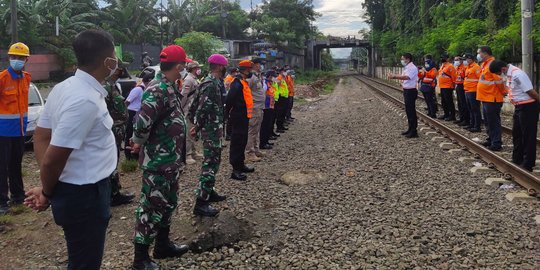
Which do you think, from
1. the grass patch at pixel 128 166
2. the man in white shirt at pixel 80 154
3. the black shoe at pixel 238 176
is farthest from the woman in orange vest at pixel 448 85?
the man in white shirt at pixel 80 154

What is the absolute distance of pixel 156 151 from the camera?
3707 mm

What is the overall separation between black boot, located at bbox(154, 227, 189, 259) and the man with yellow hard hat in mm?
2579

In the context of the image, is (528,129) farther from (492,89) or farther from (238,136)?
(238,136)

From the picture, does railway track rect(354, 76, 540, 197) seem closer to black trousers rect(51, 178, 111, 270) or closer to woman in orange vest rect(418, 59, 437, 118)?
woman in orange vest rect(418, 59, 437, 118)

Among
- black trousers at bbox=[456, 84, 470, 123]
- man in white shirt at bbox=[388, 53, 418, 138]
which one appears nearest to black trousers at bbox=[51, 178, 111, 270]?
man in white shirt at bbox=[388, 53, 418, 138]

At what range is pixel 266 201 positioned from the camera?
560 centimetres

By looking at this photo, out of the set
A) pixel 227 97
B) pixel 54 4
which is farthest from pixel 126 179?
pixel 54 4

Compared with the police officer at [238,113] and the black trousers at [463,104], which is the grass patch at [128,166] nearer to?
the police officer at [238,113]

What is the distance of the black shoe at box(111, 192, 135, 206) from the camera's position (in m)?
5.72

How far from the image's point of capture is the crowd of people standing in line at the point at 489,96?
21.9 feet

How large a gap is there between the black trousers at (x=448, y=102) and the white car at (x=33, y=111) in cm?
1044

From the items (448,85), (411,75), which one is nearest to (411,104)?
(411,75)

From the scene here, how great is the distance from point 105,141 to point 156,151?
48.8 inches

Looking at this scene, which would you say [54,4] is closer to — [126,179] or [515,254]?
[126,179]
